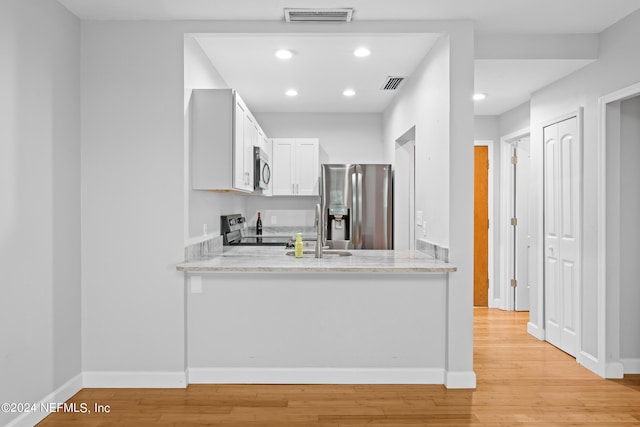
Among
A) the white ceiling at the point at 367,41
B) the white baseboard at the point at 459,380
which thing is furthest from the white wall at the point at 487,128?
the white baseboard at the point at 459,380

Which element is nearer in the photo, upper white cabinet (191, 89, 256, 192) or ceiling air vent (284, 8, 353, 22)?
ceiling air vent (284, 8, 353, 22)

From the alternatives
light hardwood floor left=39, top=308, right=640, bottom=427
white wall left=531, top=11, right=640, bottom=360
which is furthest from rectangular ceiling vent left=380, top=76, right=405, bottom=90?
light hardwood floor left=39, top=308, right=640, bottom=427

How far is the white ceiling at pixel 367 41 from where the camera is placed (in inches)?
116

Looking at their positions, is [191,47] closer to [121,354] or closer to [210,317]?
[210,317]

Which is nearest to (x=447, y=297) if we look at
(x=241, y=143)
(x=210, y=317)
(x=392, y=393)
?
(x=392, y=393)

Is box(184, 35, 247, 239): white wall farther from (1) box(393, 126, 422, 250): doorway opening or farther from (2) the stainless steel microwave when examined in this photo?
(1) box(393, 126, 422, 250): doorway opening

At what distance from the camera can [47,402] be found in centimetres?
273

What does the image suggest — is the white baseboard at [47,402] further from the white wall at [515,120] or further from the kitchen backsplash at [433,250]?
the white wall at [515,120]

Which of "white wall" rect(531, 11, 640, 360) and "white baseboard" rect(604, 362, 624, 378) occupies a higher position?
"white wall" rect(531, 11, 640, 360)

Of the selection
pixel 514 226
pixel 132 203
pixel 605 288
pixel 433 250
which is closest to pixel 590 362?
pixel 605 288

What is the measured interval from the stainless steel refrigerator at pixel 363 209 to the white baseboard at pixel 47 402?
2947 mm

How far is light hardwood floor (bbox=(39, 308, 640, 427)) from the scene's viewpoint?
2666 millimetres

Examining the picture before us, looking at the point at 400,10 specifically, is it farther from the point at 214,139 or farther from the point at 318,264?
the point at 318,264

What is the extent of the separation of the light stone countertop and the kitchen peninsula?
0.06 meters
